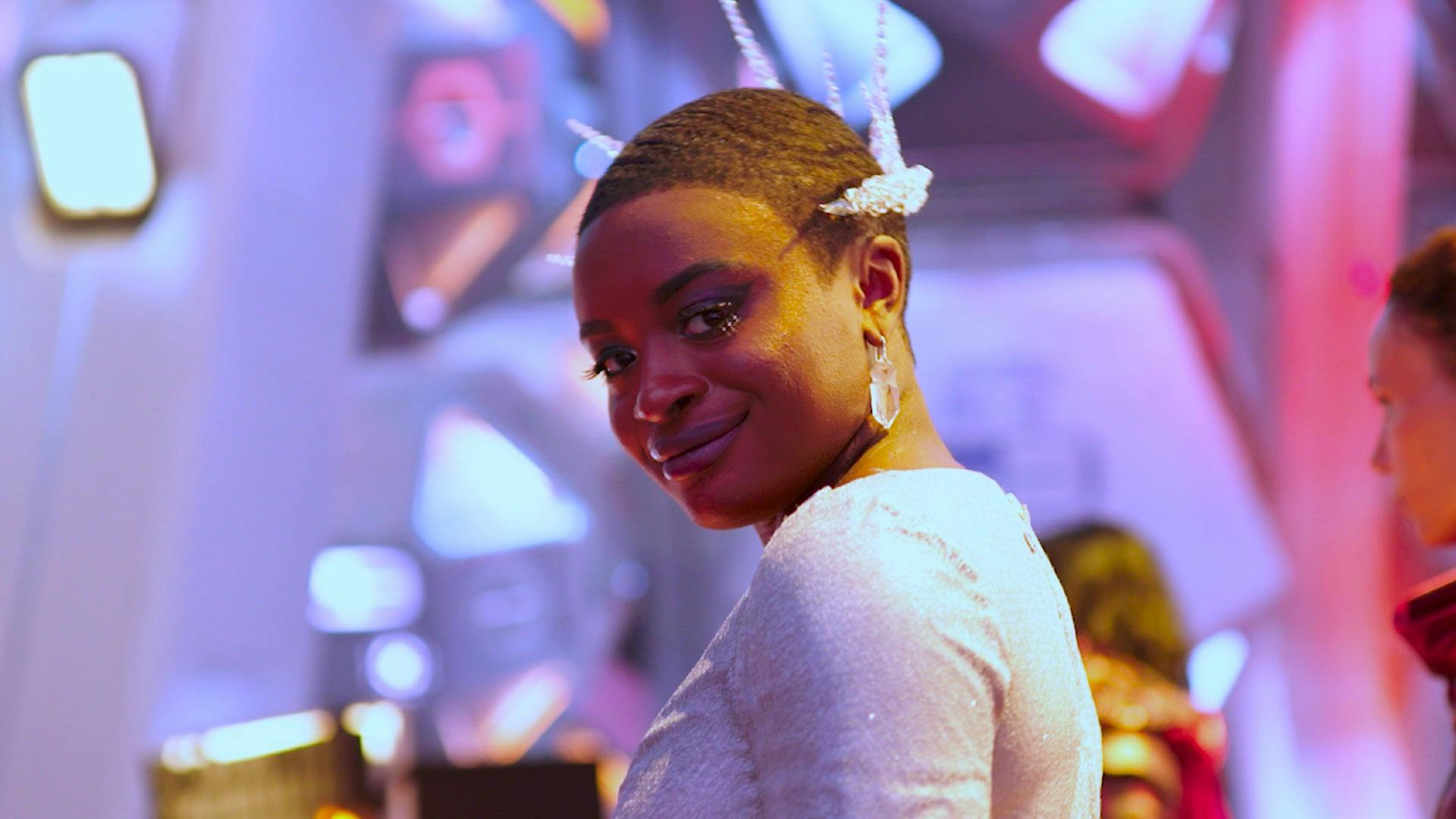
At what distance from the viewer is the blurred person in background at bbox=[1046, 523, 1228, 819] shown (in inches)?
76.4

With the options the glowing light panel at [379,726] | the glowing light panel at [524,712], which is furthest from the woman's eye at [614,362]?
the glowing light panel at [524,712]

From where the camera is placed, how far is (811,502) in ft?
2.39

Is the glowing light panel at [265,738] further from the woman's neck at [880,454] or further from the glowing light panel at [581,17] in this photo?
the glowing light panel at [581,17]

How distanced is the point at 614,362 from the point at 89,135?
2.85m

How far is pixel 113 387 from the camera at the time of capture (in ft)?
10.4

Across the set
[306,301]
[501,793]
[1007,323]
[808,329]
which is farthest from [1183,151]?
[808,329]

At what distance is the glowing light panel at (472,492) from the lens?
181 inches

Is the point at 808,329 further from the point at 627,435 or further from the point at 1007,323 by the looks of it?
the point at 1007,323

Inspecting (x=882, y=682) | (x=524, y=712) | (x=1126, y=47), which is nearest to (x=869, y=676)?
(x=882, y=682)

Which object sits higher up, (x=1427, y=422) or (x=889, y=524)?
(x=889, y=524)

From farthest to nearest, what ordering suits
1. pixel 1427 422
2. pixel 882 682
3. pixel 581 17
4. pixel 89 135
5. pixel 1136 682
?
pixel 581 17 → pixel 89 135 → pixel 1136 682 → pixel 1427 422 → pixel 882 682

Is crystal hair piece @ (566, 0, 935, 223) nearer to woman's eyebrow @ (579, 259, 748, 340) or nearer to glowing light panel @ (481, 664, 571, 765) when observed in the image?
woman's eyebrow @ (579, 259, 748, 340)

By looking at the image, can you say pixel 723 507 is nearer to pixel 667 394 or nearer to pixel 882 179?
pixel 667 394

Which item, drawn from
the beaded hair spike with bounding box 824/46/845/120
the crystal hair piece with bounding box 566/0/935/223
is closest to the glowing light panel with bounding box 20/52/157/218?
the crystal hair piece with bounding box 566/0/935/223
